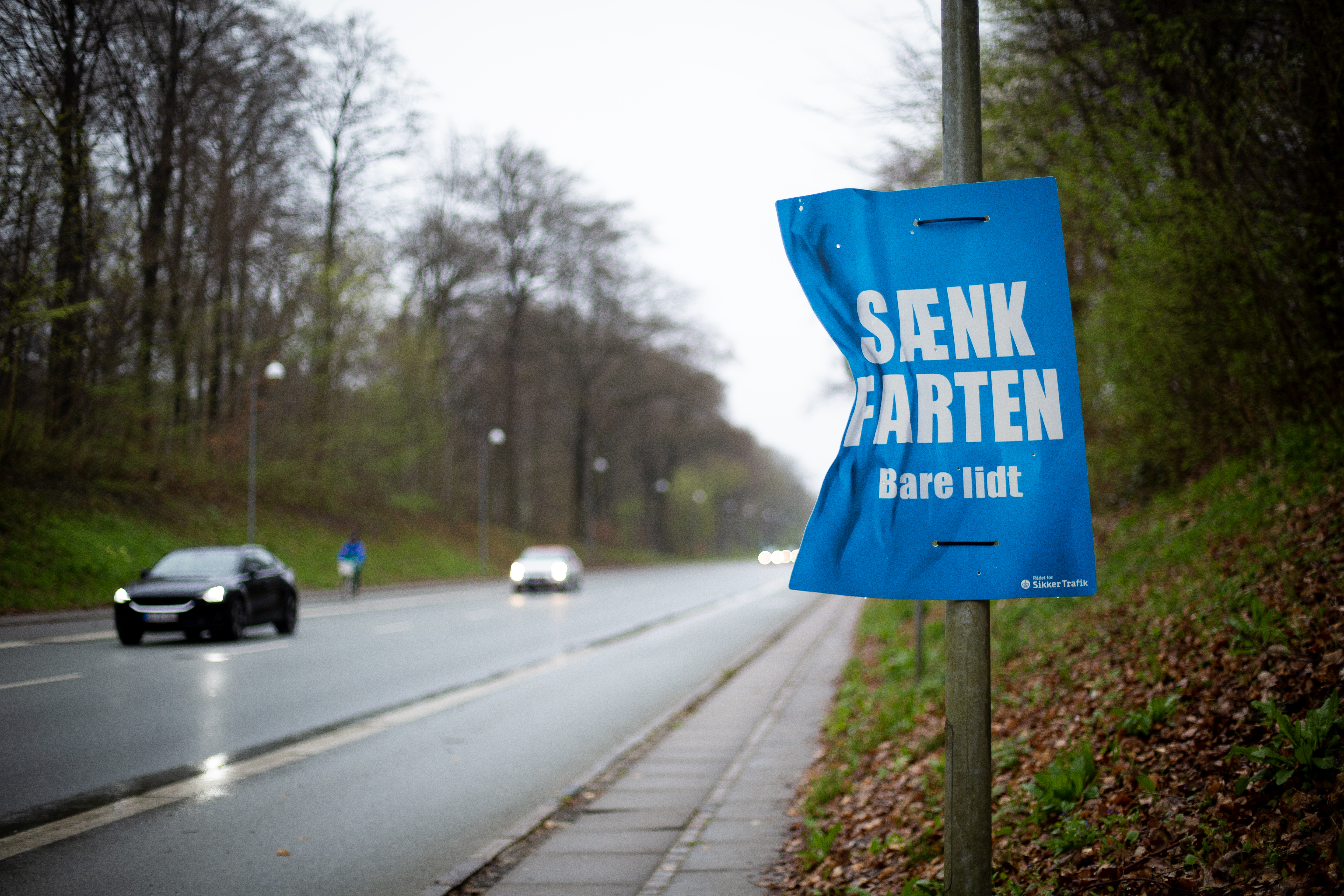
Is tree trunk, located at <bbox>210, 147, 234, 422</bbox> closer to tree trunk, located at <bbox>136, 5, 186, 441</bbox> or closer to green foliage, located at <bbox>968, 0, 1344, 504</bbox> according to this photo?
tree trunk, located at <bbox>136, 5, 186, 441</bbox>

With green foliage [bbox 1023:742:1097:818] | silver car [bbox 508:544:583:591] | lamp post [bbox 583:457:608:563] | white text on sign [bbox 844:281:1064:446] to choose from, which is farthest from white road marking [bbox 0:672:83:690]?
lamp post [bbox 583:457:608:563]

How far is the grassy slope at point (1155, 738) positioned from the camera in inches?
157

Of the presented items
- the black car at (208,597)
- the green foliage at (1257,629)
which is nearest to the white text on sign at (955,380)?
the green foliage at (1257,629)

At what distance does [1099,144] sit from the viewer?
10156 millimetres

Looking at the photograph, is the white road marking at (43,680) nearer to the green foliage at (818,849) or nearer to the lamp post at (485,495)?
A: the green foliage at (818,849)

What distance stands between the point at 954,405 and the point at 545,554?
104 ft

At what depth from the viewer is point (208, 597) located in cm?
1520

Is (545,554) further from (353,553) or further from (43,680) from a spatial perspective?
(43,680)

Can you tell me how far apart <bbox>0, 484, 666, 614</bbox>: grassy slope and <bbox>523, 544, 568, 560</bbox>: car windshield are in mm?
5104

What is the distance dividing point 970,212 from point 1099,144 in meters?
7.98

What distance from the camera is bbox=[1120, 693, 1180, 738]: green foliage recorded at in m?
5.44

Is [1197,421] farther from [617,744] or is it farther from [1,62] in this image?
[1,62]

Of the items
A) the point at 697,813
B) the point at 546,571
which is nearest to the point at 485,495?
the point at 546,571

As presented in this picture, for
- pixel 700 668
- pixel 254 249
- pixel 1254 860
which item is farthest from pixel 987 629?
pixel 254 249
